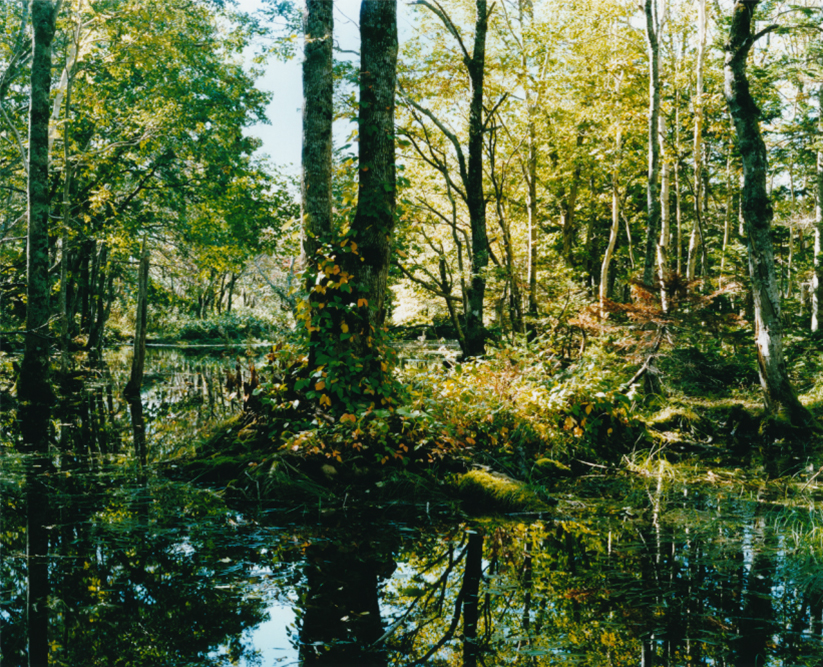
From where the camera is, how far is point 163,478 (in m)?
6.57

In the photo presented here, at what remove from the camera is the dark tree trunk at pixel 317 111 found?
25.8ft

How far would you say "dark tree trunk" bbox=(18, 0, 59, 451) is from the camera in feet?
39.3

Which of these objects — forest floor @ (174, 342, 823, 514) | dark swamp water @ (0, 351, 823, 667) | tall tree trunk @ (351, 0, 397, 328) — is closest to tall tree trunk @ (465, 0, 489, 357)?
forest floor @ (174, 342, 823, 514)

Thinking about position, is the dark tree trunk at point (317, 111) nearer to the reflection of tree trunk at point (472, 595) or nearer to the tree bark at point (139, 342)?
the reflection of tree trunk at point (472, 595)

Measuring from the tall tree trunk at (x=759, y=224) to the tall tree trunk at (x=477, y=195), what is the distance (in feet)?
15.3

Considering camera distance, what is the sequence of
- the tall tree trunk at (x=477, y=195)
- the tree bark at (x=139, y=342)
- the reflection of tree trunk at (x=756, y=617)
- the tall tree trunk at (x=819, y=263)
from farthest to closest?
the tall tree trunk at (x=819, y=263)
the tree bark at (x=139, y=342)
the tall tree trunk at (x=477, y=195)
the reflection of tree trunk at (x=756, y=617)

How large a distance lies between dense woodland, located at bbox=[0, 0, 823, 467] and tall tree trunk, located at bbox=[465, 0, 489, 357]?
0.06 m

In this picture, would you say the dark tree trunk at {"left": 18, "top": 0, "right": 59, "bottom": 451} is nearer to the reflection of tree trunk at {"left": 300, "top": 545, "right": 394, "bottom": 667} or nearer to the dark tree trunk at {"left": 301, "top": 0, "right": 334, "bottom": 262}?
the dark tree trunk at {"left": 301, "top": 0, "right": 334, "bottom": 262}

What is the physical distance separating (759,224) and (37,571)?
10.6 m

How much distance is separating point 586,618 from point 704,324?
7568 millimetres

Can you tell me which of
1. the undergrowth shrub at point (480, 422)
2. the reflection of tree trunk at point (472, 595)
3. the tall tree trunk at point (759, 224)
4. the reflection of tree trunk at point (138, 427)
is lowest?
the reflection of tree trunk at point (138, 427)

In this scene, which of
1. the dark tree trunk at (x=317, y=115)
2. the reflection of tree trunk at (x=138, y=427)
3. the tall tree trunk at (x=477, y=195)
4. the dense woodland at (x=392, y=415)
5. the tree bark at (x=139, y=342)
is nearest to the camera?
the dense woodland at (x=392, y=415)

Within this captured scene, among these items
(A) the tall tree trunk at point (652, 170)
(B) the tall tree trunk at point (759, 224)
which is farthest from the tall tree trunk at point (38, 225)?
(B) the tall tree trunk at point (759, 224)

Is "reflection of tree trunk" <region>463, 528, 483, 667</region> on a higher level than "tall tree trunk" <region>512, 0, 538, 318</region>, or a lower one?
lower
